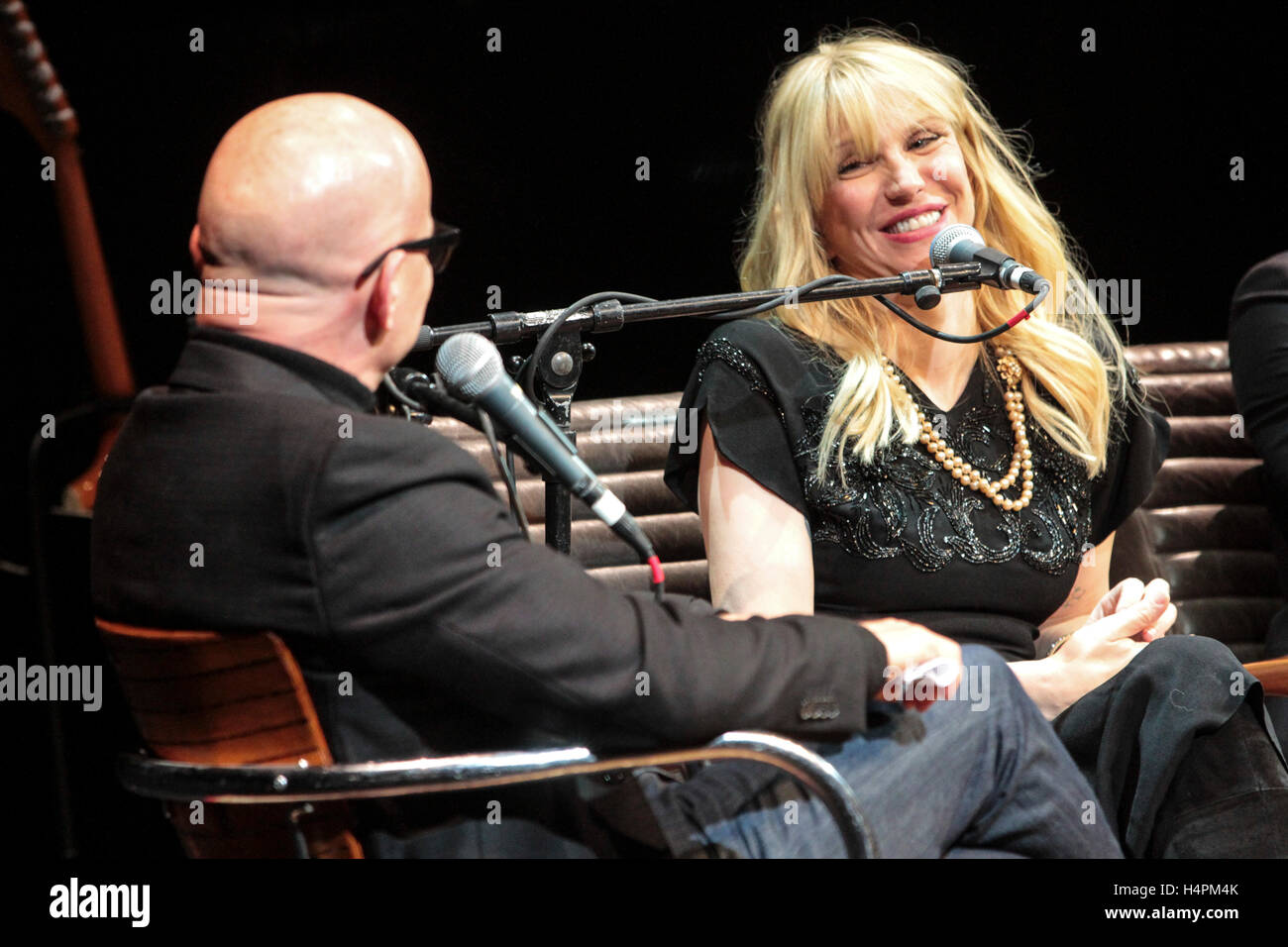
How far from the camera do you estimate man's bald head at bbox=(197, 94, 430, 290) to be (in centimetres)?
123

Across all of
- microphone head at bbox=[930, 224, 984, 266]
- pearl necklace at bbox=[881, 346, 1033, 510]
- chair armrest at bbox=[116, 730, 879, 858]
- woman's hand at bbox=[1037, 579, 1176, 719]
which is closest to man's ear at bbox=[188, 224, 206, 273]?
chair armrest at bbox=[116, 730, 879, 858]

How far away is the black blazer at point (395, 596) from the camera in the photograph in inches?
45.3

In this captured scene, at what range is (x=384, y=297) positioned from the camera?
128 cm

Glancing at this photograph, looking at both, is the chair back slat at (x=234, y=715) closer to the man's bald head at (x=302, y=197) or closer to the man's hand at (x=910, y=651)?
the man's bald head at (x=302, y=197)

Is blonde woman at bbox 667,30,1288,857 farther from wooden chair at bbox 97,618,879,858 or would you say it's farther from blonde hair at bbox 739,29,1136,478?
wooden chair at bbox 97,618,879,858

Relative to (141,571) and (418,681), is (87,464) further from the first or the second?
(418,681)

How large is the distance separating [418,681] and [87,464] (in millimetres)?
1385

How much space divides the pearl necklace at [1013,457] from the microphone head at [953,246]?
0.27m

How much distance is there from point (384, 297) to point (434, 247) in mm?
88

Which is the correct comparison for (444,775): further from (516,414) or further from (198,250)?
(198,250)

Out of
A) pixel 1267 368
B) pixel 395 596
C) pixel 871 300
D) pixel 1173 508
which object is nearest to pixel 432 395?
pixel 395 596

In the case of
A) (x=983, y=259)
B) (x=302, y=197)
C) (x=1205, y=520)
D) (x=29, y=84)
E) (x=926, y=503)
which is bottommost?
(x=1205, y=520)

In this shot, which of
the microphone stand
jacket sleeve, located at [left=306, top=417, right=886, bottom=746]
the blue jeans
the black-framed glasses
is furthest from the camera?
the microphone stand

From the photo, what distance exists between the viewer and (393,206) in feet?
4.20
